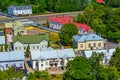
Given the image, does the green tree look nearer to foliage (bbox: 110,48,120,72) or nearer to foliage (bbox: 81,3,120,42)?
foliage (bbox: 81,3,120,42)

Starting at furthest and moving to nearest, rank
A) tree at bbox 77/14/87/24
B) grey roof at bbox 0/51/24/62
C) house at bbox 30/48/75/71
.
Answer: tree at bbox 77/14/87/24 → house at bbox 30/48/75/71 → grey roof at bbox 0/51/24/62

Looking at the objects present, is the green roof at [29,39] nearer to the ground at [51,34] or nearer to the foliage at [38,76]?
the ground at [51,34]

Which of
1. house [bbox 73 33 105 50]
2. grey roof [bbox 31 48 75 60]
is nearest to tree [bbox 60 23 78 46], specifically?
house [bbox 73 33 105 50]

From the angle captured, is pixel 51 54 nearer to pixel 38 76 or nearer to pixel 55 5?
pixel 38 76

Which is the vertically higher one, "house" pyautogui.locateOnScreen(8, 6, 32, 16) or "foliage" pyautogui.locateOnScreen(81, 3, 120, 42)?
"foliage" pyautogui.locateOnScreen(81, 3, 120, 42)

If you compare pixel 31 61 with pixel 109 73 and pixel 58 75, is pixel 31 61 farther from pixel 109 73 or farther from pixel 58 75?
pixel 109 73

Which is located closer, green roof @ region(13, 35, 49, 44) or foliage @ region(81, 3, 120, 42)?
green roof @ region(13, 35, 49, 44)

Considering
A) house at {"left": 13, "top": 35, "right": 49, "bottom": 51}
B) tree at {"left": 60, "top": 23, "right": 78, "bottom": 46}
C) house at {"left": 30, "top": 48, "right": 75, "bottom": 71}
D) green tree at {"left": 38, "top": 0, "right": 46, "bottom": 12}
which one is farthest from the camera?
green tree at {"left": 38, "top": 0, "right": 46, "bottom": 12}

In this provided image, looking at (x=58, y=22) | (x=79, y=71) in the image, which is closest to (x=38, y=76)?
(x=79, y=71)

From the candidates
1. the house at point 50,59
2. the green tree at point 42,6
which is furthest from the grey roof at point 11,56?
the green tree at point 42,6
